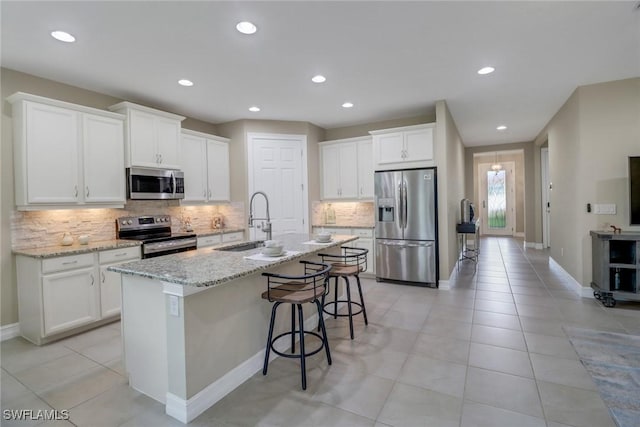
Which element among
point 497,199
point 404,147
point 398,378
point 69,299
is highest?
point 404,147

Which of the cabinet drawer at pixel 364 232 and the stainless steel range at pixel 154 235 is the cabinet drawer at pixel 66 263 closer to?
the stainless steel range at pixel 154 235

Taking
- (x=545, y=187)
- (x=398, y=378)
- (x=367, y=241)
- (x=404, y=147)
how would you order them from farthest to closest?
(x=545, y=187), (x=367, y=241), (x=404, y=147), (x=398, y=378)

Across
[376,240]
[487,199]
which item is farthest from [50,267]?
[487,199]

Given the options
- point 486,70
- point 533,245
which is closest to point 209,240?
point 486,70

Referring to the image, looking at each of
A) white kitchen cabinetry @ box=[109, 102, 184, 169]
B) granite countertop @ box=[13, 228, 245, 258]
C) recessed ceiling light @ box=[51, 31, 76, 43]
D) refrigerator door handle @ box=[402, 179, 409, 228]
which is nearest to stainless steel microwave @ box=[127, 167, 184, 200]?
white kitchen cabinetry @ box=[109, 102, 184, 169]

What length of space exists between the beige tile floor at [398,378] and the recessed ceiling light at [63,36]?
2727mm

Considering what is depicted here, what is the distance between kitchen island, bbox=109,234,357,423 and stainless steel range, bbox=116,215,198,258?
1586mm

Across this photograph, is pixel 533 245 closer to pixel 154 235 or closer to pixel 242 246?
pixel 242 246

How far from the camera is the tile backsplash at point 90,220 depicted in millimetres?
3250

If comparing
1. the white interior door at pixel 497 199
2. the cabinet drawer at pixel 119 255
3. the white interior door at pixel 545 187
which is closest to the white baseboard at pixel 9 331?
the cabinet drawer at pixel 119 255

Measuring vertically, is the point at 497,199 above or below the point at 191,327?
above

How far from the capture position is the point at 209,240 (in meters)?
4.61

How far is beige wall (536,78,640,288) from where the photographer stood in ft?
12.3

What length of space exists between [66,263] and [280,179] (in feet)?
10.2
